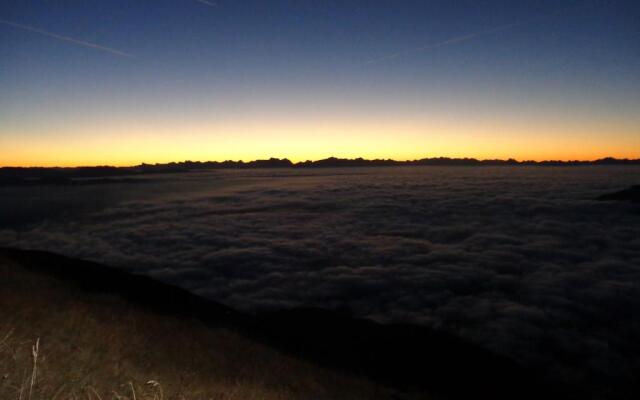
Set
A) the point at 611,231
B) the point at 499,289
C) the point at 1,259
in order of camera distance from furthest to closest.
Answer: the point at 611,231 → the point at 499,289 → the point at 1,259

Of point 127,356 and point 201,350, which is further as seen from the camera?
point 201,350

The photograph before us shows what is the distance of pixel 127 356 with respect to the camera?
5.14m

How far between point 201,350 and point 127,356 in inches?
51.3

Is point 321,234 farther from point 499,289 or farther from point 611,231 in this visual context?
point 611,231

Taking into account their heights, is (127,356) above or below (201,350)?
above

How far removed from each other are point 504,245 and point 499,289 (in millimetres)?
9933

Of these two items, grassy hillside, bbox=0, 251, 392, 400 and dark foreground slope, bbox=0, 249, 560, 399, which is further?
dark foreground slope, bbox=0, 249, 560, 399

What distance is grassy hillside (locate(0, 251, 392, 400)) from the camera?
3.78 metres

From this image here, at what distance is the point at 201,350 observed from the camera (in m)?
6.16

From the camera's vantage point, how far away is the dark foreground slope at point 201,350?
4.34 meters

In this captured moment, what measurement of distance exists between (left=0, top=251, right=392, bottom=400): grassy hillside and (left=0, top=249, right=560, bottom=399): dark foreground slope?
20mm

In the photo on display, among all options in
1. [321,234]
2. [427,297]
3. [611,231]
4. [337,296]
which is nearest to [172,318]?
[337,296]

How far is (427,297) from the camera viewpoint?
43.3 feet

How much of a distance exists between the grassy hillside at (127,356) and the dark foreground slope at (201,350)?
0.06 feet
